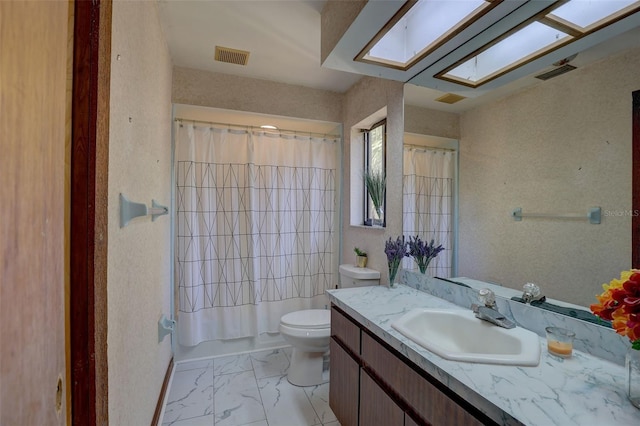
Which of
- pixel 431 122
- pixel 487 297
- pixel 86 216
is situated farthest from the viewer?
A: pixel 431 122

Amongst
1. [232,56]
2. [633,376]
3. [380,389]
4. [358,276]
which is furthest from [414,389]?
[232,56]

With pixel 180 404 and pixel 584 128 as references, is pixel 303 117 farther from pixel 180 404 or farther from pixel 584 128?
pixel 180 404

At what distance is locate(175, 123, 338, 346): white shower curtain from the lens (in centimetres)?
235

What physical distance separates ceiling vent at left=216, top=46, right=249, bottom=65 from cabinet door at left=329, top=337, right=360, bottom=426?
6.99 ft

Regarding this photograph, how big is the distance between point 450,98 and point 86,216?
5.74 feet

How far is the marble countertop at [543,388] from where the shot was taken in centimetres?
67

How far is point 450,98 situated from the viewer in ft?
5.25

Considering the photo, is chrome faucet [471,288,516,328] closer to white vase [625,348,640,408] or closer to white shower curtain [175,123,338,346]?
white vase [625,348,640,408]

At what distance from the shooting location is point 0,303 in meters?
0.40

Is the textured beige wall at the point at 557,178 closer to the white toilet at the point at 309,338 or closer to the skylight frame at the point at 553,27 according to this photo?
the skylight frame at the point at 553,27

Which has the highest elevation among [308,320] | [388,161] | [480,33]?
[480,33]

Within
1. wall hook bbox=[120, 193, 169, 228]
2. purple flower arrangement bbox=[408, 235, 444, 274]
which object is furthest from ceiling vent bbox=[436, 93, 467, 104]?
wall hook bbox=[120, 193, 169, 228]

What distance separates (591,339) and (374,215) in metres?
1.60

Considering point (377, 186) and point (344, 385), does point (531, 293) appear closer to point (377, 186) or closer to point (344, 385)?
point (344, 385)
